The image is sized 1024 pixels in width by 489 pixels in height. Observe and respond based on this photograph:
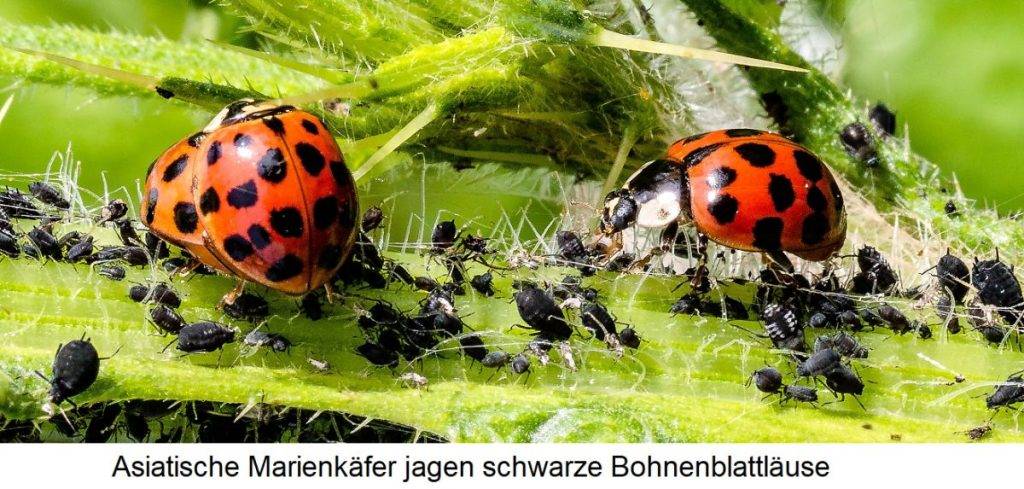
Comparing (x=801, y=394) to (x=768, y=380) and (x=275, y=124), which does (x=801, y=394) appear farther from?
(x=275, y=124)

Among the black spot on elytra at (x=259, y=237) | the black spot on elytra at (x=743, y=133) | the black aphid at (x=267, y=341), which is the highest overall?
the black spot on elytra at (x=743, y=133)

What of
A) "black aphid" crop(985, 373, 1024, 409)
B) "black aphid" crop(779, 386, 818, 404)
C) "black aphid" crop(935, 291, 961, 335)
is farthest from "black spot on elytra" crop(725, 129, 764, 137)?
"black aphid" crop(985, 373, 1024, 409)

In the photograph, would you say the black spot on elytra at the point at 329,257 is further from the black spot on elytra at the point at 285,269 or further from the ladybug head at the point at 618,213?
the ladybug head at the point at 618,213

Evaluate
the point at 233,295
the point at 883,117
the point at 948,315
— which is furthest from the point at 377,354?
the point at 883,117

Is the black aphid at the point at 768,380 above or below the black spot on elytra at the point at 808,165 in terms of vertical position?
below

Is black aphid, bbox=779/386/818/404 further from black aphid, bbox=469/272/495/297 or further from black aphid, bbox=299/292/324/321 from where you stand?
black aphid, bbox=299/292/324/321

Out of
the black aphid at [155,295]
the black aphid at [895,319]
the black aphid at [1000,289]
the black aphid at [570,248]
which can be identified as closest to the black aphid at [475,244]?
the black aphid at [570,248]
